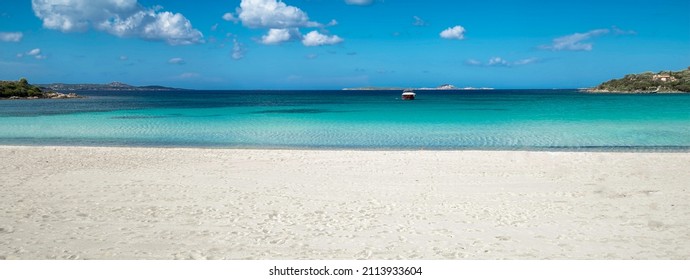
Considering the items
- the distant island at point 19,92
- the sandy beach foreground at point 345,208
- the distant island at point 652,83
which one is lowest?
the sandy beach foreground at point 345,208

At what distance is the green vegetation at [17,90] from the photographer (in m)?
82.6

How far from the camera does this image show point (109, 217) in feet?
27.5

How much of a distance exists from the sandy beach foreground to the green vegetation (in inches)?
3208

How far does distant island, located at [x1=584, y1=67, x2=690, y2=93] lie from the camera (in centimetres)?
12238

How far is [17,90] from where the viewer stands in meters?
84.3

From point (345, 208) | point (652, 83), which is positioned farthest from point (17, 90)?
point (652, 83)

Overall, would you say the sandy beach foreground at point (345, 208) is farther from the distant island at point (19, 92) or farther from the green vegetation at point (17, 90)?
the green vegetation at point (17, 90)

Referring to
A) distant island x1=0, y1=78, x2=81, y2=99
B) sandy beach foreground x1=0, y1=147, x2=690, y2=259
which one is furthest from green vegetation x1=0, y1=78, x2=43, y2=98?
sandy beach foreground x1=0, y1=147, x2=690, y2=259

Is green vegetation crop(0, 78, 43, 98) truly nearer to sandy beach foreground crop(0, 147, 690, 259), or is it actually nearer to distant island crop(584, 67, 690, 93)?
sandy beach foreground crop(0, 147, 690, 259)

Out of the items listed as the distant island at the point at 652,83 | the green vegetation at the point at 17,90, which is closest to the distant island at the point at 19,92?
the green vegetation at the point at 17,90

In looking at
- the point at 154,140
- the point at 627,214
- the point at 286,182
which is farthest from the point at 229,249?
the point at 154,140

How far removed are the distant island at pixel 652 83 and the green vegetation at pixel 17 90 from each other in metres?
134

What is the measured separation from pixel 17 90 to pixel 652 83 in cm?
14136
